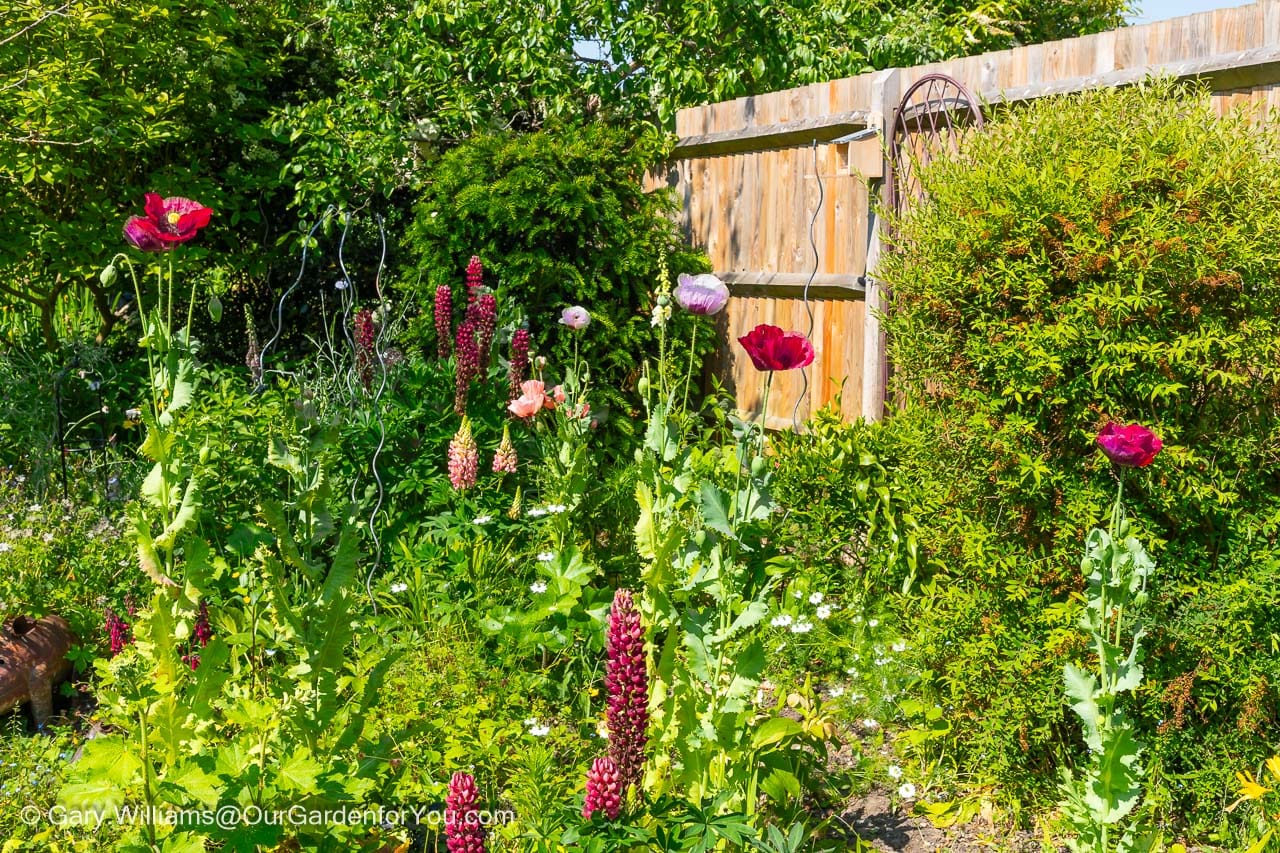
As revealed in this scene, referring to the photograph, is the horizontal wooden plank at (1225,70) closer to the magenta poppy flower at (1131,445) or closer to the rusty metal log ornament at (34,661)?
the magenta poppy flower at (1131,445)

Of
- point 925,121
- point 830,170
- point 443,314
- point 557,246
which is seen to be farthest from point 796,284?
point 443,314

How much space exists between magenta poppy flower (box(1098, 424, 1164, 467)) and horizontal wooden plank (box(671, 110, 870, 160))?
3.12 meters

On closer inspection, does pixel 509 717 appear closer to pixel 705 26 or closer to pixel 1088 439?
pixel 1088 439

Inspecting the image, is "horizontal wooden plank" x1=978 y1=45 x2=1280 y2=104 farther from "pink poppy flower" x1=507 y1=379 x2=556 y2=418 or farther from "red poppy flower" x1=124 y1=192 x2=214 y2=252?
"red poppy flower" x1=124 y1=192 x2=214 y2=252

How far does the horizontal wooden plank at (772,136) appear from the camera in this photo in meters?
5.18

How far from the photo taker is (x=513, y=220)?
5.61m

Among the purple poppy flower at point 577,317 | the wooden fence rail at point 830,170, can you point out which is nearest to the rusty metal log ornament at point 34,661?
the purple poppy flower at point 577,317

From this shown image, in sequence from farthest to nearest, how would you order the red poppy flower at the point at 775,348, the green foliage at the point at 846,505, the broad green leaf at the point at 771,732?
the green foliage at the point at 846,505 < the red poppy flower at the point at 775,348 < the broad green leaf at the point at 771,732

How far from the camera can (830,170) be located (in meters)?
5.36

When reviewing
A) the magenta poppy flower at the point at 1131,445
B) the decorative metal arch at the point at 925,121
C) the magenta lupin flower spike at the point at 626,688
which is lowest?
the magenta lupin flower spike at the point at 626,688

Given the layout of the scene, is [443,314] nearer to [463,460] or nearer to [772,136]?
[463,460]

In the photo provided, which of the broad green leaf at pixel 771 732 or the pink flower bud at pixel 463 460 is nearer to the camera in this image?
the broad green leaf at pixel 771 732

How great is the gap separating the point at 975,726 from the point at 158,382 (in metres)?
2.22

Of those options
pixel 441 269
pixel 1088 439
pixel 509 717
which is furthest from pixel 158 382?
pixel 441 269
